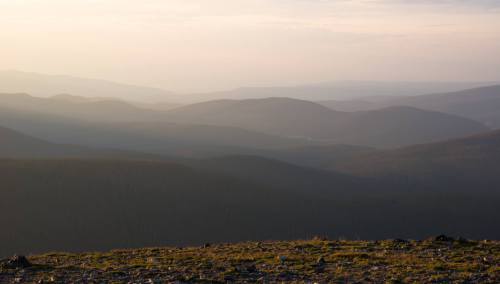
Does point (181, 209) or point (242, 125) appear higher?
point (242, 125)

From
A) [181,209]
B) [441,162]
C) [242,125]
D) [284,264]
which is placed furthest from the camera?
[242,125]

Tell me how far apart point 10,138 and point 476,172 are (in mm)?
61240

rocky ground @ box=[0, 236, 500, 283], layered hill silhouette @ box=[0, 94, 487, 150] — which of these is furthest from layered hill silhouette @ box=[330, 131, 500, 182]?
rocky ground @ box=[0, 236, 500, 283]

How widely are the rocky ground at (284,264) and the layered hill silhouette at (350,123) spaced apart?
421 ft

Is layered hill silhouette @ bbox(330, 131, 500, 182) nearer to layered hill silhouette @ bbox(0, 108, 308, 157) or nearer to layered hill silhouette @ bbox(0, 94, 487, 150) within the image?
layered hill silhouette @ bbox(0, 108, 308, 157)

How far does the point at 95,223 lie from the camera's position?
135ft

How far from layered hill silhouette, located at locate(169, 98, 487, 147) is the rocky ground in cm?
12831

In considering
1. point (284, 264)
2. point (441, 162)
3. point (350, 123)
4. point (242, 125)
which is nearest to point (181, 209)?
point (284, 264)

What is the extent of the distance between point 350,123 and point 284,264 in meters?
160

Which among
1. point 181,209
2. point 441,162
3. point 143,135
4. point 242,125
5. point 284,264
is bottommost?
point 181,209

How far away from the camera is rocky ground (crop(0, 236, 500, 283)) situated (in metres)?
10.8

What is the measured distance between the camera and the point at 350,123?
170 metres

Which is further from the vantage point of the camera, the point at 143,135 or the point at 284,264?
the point at 143,135

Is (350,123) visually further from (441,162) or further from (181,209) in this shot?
(181,209)
